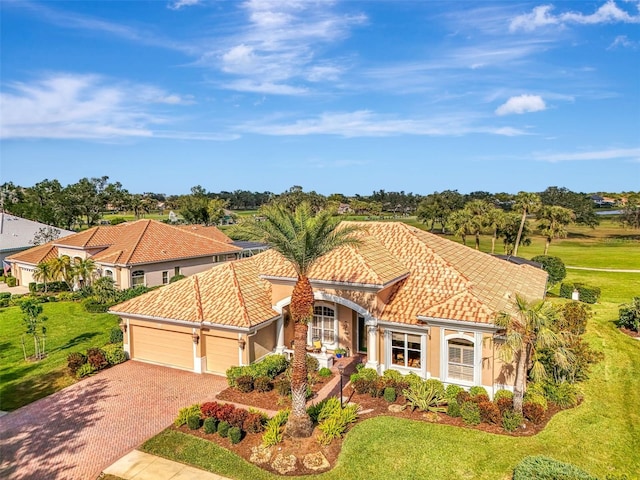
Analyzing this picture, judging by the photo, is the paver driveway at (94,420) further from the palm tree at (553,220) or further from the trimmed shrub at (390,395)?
the palm tree at (553,220)

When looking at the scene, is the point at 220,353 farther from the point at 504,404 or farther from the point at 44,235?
the point at 44,235

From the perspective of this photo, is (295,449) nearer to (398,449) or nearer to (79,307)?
(398,449)

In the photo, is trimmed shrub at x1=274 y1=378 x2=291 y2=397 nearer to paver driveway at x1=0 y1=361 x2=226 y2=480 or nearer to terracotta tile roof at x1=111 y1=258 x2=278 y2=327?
paver driveway at x1=0 y1=361 x2=226 y2=480

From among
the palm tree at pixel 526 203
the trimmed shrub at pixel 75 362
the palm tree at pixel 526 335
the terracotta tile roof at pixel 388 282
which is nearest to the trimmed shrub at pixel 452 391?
the palm tree at pixel 526 335

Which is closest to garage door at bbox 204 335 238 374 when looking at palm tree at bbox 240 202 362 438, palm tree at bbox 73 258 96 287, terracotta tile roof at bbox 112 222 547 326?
terracotta tile roof at bbox 112 222 547 326

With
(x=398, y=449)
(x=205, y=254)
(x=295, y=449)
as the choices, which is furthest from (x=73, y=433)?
(x=205, y=254)

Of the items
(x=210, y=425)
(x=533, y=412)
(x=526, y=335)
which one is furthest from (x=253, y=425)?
(x=533, y=412)
